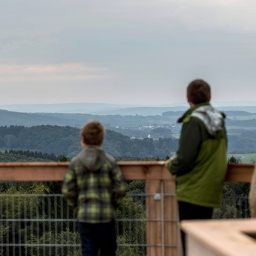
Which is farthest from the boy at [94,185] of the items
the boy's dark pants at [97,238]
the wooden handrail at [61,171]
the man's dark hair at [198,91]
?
the man's dark hair at [198,91]

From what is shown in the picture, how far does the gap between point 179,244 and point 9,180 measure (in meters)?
1.73

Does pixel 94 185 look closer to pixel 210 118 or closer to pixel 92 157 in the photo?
pixel 92 157

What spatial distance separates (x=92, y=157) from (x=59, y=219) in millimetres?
1179

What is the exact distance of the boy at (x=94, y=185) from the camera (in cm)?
657

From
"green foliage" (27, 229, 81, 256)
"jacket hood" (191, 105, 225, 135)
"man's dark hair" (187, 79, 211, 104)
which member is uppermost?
"man's dark hair" (187, 79, 211, 104)

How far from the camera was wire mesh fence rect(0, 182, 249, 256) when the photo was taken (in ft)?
24.2

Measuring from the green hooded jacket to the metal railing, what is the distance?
0.64 m

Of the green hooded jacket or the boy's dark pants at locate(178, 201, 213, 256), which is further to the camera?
the boy's dark pants at locate(178, 201, 213, 256)

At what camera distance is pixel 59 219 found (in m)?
7.50

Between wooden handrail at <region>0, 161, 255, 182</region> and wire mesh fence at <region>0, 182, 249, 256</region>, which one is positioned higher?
wooden handrail at <region>0, 161, 255, 182</region>

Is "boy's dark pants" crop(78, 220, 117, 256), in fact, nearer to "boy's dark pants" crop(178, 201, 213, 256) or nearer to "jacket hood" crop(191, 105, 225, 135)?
"boy's dark pants" crop(178, 201, 213, 256)

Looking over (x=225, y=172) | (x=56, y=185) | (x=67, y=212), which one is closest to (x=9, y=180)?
(x=67, y=212)

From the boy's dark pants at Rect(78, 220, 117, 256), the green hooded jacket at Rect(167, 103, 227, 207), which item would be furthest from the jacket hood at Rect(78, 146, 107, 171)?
the green hooded jacket at Rect(167, 103, 227, 207)

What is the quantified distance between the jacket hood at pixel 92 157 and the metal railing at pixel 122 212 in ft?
2.60
